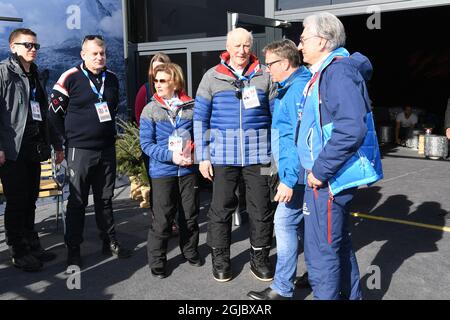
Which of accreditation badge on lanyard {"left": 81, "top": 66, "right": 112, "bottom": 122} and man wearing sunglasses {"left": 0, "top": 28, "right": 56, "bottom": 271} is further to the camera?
accreditation badge on lanyard {"left": 81, "top": 66, "right": 112, "bottom": 122}

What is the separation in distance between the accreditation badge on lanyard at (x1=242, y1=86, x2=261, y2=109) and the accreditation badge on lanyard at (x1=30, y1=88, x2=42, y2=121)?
68.7 inches

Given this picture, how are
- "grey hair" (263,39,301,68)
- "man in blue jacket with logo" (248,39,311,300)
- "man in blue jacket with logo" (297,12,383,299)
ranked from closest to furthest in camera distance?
1. "man in blue jacket with logo" (297,12,383,299)
2. "man in blue jacket with logo" (248,39,311,300)
3. "grey hair" (263,39,301,68)

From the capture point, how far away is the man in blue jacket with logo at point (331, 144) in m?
2.25

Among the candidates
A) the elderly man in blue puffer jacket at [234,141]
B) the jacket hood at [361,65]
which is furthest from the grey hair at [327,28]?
the elderly man in blue puffer jacket at [234,141]

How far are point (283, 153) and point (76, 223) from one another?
6.31 feet

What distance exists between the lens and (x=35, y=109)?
372cm

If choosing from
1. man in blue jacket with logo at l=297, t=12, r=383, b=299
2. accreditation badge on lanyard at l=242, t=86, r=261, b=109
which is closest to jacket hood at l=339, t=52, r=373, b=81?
man in blue jacket with logo at l=297, t=12, r=383, b=299

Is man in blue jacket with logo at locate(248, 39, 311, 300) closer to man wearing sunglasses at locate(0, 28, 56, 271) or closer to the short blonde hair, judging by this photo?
the short blonde hair

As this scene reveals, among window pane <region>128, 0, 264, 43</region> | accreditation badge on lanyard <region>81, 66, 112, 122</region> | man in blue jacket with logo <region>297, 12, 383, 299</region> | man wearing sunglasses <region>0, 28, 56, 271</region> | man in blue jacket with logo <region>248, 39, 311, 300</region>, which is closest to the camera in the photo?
man in blue jacket with logo <region>297, 12, 383, 299</region>

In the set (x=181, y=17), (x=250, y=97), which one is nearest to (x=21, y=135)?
(x=250, y=97)

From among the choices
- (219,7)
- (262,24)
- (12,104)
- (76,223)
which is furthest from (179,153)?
(219,7)

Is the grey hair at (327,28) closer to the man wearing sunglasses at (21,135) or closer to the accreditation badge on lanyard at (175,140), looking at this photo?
the accreditation badge on lanyard at (175,140)

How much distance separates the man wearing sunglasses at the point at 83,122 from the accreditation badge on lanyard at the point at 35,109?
0.12m

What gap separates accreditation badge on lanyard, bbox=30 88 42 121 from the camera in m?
3.70
